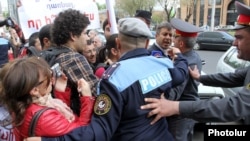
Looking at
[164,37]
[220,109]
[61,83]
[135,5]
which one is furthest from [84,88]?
[135,5]

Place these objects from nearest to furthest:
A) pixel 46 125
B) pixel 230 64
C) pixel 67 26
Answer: pixel 46 125 → pixel 67 26 → pixel 230 64

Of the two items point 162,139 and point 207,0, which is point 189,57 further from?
point 207,0

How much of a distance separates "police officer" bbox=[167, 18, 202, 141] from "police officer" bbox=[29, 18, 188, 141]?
1057mm

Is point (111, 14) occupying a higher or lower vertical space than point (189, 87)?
higher

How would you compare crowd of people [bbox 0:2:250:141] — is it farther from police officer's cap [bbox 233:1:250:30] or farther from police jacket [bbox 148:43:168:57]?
police jacket [bbox 148:43:168:57]

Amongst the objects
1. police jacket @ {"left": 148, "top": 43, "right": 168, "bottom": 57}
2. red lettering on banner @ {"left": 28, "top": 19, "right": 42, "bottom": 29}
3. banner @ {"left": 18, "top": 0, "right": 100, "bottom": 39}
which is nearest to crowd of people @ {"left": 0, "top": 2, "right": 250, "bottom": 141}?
police jacket @ {"left": 148, "top": 43, "right": 168, "bottom": 57}

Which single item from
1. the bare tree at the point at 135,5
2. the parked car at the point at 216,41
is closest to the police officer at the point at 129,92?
the parked car at the point at 216,41

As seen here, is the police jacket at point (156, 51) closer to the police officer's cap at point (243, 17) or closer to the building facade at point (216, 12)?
the police officer's cap at point (243, 17)

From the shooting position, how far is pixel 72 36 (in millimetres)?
2162

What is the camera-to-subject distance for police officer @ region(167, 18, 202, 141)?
288cm

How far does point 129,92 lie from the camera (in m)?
1.62

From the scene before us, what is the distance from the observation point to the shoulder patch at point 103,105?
155cm

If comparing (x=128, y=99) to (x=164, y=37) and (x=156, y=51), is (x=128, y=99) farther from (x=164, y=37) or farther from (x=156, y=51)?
(x=164, y=37)

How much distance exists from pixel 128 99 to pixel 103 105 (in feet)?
0.54
